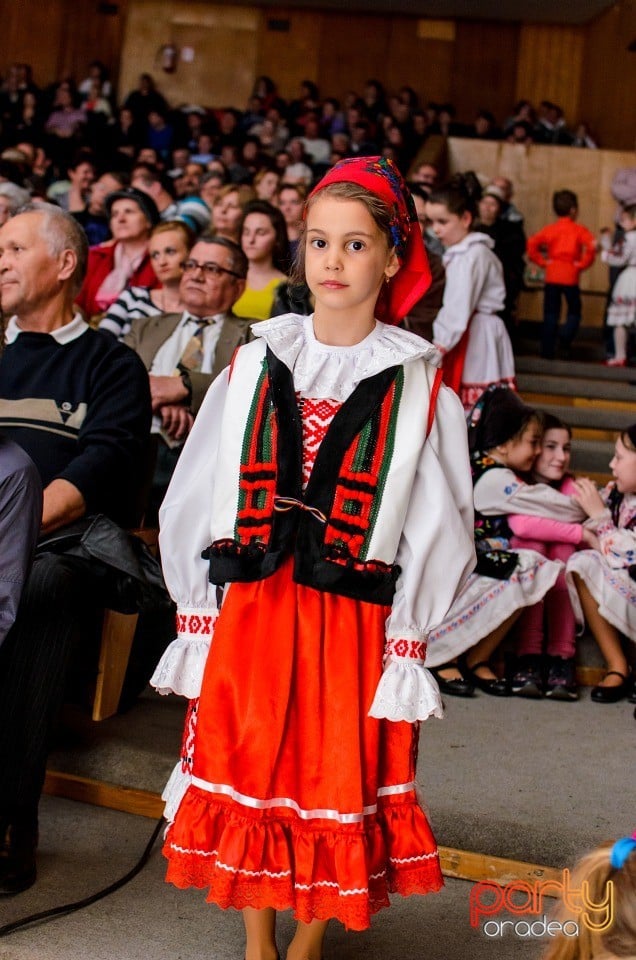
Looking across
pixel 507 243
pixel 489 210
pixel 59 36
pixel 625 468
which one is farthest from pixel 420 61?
pixel 625 468

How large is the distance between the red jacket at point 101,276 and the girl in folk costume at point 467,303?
1264mm

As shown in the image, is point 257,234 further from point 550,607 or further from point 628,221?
point 628,221

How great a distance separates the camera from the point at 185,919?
2.23m

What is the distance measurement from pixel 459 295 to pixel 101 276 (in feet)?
5.28

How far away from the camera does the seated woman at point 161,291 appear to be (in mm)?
4160

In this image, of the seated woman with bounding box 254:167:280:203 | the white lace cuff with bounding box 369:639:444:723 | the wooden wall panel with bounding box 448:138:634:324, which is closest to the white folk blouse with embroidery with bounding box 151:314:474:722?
the white lace cuff with bounding box 369:639:444:723

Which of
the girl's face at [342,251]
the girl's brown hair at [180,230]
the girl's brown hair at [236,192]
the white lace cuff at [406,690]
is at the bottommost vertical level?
the white lace cuff at [406,690]

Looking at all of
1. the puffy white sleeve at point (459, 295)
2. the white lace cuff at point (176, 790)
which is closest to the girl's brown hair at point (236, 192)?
the puffy white sleeve at point (459, 295)

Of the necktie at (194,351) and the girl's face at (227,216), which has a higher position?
the girl's face at (227,216)

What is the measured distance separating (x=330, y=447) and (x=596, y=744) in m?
1.53

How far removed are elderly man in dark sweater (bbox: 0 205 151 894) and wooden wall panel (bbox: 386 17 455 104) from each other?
1295cm

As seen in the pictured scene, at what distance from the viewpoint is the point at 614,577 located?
3.51 m

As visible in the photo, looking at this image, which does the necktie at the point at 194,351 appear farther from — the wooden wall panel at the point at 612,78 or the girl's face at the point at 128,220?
the wooden wall panel at the point at 612,78

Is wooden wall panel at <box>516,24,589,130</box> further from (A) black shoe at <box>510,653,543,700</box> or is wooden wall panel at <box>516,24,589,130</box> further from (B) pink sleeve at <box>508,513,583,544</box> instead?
(A) black shoe at <box>510,653,543,700</box>
